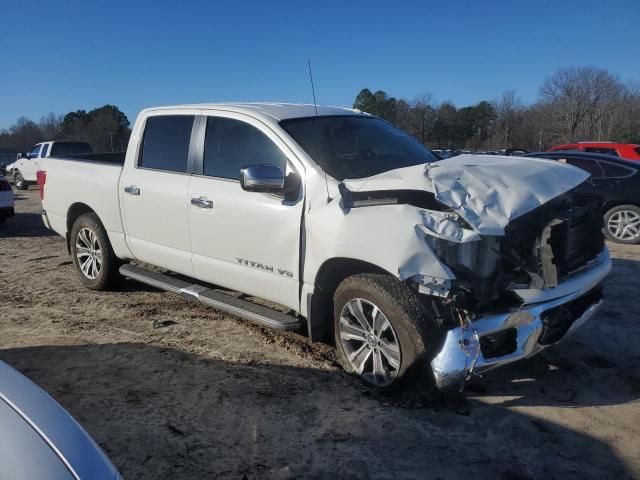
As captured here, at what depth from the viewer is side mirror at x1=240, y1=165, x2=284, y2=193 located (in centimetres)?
371

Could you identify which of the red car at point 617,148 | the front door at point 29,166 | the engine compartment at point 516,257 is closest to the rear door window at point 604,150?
the red car at point 617,148

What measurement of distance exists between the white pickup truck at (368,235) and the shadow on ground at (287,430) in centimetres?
32

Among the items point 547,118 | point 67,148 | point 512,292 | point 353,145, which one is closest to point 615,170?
point 353,145

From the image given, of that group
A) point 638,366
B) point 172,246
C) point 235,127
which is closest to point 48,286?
point 172,246

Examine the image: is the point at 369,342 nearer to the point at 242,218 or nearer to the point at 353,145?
the point at 242,218

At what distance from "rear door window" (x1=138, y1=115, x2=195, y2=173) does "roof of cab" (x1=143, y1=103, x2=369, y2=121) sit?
0.58 feet

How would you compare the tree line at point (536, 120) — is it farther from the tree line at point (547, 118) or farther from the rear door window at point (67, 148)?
the rear door window at point (67, 148)

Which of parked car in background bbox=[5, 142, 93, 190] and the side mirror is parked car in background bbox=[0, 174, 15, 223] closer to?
parked car in background bbox=[5, 142, 93, 190]

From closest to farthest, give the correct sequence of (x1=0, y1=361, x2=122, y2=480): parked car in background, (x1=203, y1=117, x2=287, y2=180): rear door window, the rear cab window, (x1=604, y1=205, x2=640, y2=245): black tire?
(x1=0, y1=361, x2=122, y2=480): parked car in background
(x1=203, y1=117, x2=287, y2=180): rear door window
(x1=604, y1=205, x2=640, y2=245): black tire
the rear cab window

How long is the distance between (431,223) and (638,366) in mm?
2166

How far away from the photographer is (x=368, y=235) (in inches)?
129

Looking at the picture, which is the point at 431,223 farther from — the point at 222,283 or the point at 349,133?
the point at 222,283

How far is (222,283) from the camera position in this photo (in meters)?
4.51

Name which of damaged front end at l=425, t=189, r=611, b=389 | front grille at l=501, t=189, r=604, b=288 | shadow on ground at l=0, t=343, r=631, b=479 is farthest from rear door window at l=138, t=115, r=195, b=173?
front grille at l=501, t=189, r=604, b=288
